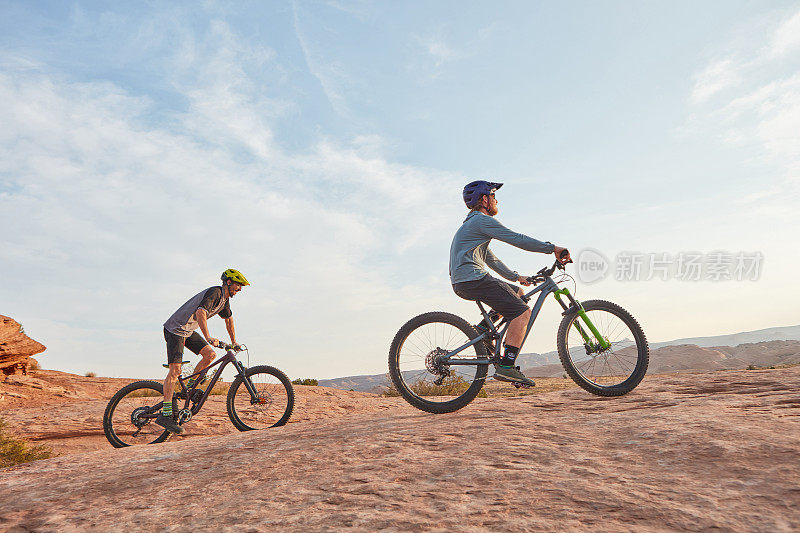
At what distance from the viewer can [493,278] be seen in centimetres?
559

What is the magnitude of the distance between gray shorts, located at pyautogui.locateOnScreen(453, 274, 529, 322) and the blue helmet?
3.17 ft

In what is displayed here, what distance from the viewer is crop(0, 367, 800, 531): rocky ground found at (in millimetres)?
2258

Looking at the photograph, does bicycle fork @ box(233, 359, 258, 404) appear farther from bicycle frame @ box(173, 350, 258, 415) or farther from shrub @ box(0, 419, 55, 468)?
shrub @ box(0, 419, 55, 468)

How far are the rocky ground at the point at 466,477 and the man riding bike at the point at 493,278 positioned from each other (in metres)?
0.80

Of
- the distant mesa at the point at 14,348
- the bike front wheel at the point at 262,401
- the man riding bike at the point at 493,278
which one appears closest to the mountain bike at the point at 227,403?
the bike front wheel at the point at 262,401

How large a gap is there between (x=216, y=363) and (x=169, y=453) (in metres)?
3.36

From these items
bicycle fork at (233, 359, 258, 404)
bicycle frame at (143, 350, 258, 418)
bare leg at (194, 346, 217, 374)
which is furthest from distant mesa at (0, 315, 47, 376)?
bicycle fork at (233, 359, 258, 404)

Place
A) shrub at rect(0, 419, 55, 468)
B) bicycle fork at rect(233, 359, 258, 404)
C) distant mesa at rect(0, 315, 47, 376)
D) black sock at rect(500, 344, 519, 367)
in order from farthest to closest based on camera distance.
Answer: distant mesa at rect(0, 315, 47, 376) → bicycle fork at rect(233, 359, 258, 404) → shrub at rect(0, 419, 55, 468) → black sock at rect(500, 344, 519, 367)

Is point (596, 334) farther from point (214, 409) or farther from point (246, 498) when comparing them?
point (214, 409)

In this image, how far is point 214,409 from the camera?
10492mm

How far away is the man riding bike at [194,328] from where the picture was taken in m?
7.42

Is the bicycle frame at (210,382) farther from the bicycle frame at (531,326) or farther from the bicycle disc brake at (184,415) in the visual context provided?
the bicycle frame at (531,326)

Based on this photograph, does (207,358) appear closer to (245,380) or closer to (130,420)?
(245,380)

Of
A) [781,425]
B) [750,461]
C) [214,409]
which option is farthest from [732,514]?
[214,409]
